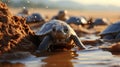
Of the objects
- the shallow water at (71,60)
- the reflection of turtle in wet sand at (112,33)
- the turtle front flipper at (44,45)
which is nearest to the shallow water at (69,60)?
the shallow water at (71,60)

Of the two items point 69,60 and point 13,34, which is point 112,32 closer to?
point 13,34

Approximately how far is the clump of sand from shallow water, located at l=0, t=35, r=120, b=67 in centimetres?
40

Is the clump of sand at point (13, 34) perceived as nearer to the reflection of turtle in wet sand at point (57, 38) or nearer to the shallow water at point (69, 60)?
the reflection of turtle in wet sand at point (57, 38)

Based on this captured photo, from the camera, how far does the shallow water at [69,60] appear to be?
18.1 ft

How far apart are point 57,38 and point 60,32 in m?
0.16

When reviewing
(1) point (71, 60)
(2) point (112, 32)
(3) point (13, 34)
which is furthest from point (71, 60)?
(2) point (112, 32)

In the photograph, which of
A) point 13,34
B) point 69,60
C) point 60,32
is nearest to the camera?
point 69,60

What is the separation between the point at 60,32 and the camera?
23.8 feet

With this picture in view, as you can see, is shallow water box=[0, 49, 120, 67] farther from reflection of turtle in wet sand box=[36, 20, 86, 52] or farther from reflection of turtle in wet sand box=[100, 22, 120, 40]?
reflection of turtle in wet sand box=[100, 22, 120, 40]

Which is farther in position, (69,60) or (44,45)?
(44,45)

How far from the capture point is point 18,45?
22.0 ft

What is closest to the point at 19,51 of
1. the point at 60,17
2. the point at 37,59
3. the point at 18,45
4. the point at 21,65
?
the point at 18,45


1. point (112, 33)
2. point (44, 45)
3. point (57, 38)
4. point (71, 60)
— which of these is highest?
point (112, 33)

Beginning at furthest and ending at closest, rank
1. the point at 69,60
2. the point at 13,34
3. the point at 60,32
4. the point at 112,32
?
the point at 112,32
the point at 60,32
the point at 13,34
the point at 69,60
